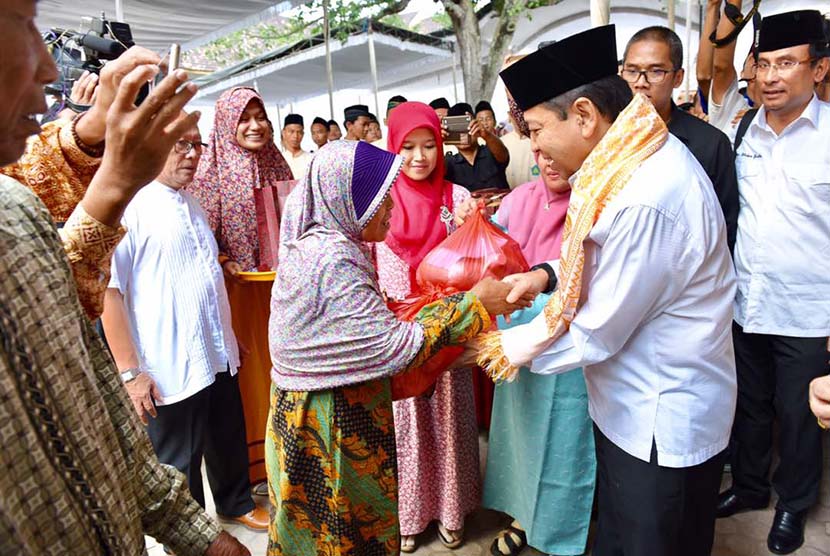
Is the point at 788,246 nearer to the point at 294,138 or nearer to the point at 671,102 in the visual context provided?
the point at 671,102

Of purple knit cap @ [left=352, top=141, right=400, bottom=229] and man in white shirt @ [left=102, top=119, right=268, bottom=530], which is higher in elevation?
purple knit cap @ [left=352, top=141, right=400, bottom=229]

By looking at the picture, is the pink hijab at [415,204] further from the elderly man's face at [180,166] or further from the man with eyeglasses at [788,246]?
the man with eyeglasses at [788,246]

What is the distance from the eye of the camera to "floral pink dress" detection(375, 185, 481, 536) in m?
2.83

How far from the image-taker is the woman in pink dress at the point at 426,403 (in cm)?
284

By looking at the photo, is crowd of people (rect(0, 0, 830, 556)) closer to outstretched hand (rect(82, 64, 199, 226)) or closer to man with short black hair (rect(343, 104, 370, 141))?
outstretched hand (rect(82, 64, 199, 226))

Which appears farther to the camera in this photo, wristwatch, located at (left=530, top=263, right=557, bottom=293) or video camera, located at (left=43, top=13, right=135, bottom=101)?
wristwatch, located at (left=530, top=263, right=557, bottom=293)

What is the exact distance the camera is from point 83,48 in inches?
67.2

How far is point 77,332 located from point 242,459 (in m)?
2.45

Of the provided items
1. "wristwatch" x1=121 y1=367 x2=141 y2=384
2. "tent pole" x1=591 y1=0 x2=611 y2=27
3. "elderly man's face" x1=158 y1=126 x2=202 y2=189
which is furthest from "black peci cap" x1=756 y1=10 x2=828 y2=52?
"wristwatch" x1=121 y1=367 x2=141 y2=384

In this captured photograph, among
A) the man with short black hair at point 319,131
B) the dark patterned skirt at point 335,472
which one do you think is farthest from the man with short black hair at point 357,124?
the dark patterned skirt at point 335,472

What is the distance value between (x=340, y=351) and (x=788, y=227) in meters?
2.29

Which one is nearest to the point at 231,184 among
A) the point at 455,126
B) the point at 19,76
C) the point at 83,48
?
the point at 83,48

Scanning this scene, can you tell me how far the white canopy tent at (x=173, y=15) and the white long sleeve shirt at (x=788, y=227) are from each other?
5.67m

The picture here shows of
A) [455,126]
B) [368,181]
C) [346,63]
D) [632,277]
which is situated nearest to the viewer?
[632,277]
